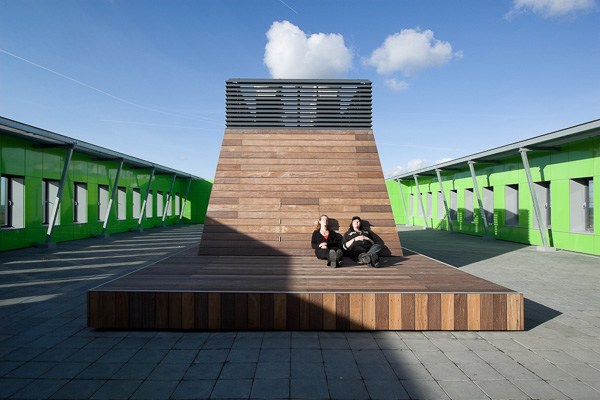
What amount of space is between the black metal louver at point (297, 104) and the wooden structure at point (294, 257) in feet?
0.08

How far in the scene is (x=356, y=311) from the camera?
152 inches

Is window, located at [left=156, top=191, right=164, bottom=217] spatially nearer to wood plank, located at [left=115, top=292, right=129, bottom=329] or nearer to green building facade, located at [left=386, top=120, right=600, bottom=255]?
green building facade, located at [left=386, top=120, right=600, bottom=255]

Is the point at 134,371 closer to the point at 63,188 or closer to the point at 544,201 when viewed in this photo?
the point at 63,188

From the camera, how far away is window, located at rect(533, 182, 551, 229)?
40.5ft

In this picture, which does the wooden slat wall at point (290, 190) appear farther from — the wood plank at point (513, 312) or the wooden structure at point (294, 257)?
the wood plank at point (513, 312)

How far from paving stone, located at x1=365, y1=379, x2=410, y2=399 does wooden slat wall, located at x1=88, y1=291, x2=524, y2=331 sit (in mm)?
1080

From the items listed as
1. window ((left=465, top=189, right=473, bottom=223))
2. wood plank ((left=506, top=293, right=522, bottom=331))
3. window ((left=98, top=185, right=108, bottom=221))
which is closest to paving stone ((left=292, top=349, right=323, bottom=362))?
wood plank ((left=506, top=293, right=522, bottom=331))

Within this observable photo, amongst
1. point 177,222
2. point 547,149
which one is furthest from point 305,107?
point 177,222

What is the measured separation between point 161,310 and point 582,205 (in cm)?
1308

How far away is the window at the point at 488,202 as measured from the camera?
51.9ft

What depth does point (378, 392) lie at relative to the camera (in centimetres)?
264

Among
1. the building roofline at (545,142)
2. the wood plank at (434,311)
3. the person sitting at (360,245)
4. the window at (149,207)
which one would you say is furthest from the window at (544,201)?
the window at (149,207)

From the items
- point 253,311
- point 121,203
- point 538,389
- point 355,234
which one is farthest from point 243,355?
point 121,203

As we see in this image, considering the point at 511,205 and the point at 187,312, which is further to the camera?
the point at 511,205
